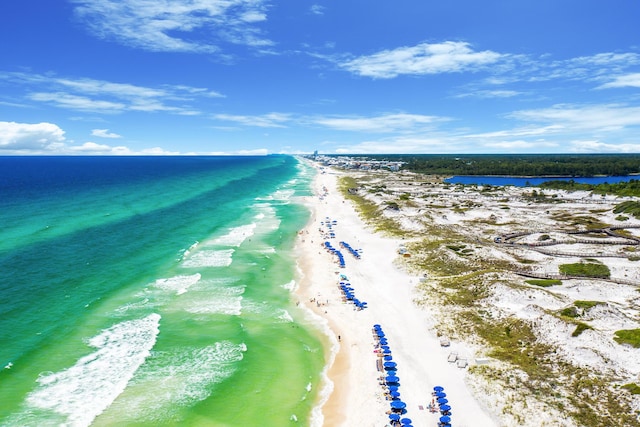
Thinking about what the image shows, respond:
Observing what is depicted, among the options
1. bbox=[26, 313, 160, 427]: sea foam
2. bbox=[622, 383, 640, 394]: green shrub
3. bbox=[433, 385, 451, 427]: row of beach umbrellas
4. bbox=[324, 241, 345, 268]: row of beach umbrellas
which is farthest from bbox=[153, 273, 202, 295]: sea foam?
bbox=[622, 383, 640, 394]: green shrub

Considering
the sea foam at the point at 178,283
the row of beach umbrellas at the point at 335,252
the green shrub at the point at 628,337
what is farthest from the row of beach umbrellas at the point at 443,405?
the sea foam at the point at 178,283

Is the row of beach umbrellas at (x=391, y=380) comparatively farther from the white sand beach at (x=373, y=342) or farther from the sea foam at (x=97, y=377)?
the sea foam at (x=97, y=377)

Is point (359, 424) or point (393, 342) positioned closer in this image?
point (359, 424)

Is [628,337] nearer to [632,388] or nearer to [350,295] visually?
[632,388]

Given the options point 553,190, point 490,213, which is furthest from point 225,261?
point 553,190

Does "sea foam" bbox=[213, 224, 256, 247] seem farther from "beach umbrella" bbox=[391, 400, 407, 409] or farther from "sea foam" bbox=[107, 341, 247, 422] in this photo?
"beach umbrella" bbox=[391, 400, 407, 409]

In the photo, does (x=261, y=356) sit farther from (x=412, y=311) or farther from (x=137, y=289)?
(x=137, y=289)
